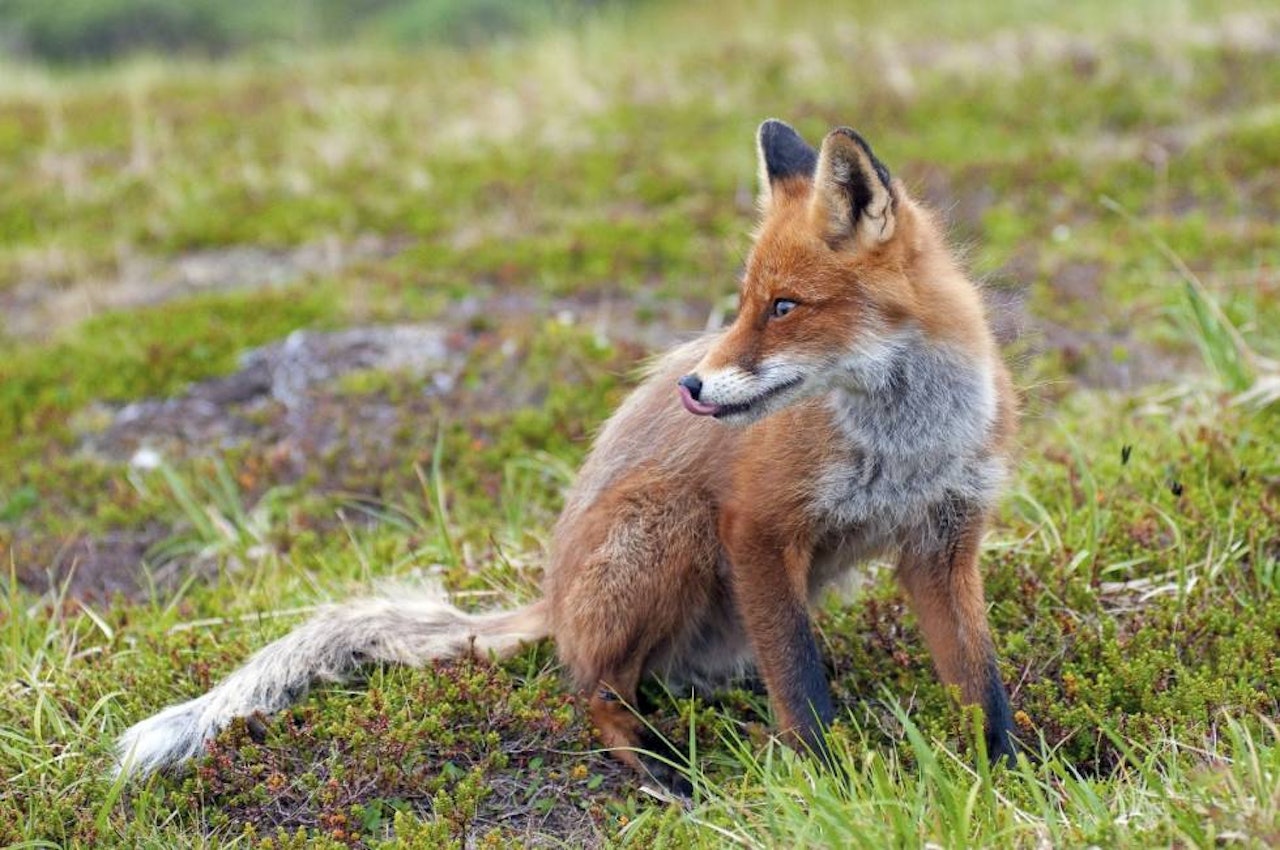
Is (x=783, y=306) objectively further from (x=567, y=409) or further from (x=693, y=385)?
(x=567, y=409)

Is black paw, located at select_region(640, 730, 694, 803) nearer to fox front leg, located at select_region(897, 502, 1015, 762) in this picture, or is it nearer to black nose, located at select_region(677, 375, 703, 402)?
fox front leg, located at select_region(897, 502, 1015, 762)

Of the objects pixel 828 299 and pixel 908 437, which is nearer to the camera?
pixel 828 299

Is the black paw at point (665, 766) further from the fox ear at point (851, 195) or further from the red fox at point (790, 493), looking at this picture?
the fox ear at point (851, 195)

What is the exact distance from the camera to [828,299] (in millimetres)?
4391

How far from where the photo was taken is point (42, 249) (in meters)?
11.6

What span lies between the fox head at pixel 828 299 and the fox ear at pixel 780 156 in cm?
21

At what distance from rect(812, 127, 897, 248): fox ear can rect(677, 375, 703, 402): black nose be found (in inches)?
26.0

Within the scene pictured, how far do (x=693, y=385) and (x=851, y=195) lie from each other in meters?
0.81

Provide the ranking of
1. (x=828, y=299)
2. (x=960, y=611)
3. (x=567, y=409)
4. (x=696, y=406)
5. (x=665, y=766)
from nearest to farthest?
(x=696, y=406) < (x=828, y=299) < (x=960, y=611) < (x=665, y=766) < (x=567, y=409)

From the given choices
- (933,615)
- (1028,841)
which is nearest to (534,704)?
(933,615)

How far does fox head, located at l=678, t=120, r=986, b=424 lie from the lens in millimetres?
4289

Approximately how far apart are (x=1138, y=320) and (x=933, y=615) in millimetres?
4849

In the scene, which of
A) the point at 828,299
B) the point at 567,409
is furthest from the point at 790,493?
the point at 567,409

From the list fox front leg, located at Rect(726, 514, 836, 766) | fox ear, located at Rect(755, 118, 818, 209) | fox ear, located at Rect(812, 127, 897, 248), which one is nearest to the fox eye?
fox ear, located at Rect(812, 127, 897, 248)
